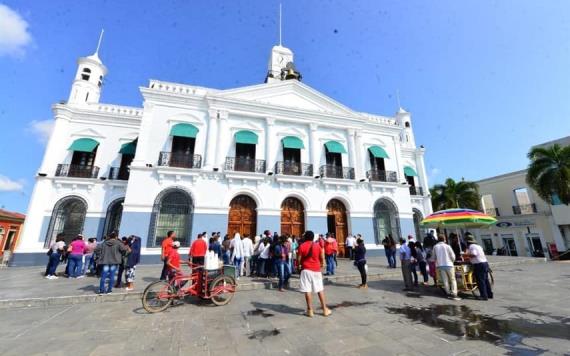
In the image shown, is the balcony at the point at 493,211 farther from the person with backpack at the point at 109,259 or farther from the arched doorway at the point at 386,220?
the person with backpack at the point at 109,259

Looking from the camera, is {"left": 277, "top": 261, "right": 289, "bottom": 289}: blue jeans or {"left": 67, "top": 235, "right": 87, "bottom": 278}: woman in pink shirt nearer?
{"left": 277, "top": 261, "right": 289, "bottom": 289}: blue jeans

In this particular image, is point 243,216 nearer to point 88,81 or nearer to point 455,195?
point 88,81

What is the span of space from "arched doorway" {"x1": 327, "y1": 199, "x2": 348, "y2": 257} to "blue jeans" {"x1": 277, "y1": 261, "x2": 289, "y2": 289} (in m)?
8.29

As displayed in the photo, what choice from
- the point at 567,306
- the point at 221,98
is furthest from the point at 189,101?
the point at 567,306

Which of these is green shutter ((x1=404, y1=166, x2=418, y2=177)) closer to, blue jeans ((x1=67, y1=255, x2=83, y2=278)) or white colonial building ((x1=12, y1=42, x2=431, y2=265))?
white colonial building ((x1=12, y1=42, x2=431, y2=265))

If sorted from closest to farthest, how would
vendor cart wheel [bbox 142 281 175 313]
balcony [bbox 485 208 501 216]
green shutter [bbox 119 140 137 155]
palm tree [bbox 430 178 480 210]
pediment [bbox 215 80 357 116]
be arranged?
vendor cart wheel [bbox 142 281 175 313], green shutter [bbox 119 140 137 155], pediment [bbox 215 80 357 116], palm tree [bbox 430 178 480 210], balcony [bbox 485 208 501 216]

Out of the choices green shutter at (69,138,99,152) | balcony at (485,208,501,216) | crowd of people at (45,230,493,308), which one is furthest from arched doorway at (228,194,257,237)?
balcony at (485,208,501,216)

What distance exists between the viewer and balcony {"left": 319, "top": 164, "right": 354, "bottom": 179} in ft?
50.8

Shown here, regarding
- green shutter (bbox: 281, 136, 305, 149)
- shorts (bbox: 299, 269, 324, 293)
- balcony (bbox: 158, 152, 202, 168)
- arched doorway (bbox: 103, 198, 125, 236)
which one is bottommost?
shorts (bbox: 299, 269, 324, 293)

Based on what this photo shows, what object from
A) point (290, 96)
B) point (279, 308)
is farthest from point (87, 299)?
point (290, 96)

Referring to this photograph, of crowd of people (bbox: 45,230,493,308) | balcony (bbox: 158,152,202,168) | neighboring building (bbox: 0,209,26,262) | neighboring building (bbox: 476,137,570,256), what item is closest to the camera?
crowd of people (bbox: 45,230,493,308)

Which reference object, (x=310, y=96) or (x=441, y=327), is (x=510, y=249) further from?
(x=441, y=327)

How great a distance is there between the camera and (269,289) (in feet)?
24.5

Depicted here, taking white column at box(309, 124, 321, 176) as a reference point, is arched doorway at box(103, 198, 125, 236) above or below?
below
